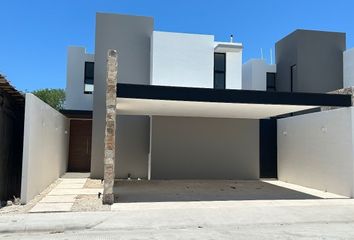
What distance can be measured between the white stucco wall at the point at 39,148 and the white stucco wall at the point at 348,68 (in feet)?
51.7

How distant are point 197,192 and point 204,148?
4729mm

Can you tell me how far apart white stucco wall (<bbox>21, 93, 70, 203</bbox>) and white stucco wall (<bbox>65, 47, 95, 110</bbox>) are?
530 centimetres

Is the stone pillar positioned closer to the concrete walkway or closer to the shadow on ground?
the shadow on ground

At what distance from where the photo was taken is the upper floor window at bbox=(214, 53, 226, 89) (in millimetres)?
19880

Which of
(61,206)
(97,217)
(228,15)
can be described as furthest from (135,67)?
(97,217)

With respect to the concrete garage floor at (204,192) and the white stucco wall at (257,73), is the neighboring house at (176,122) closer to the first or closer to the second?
the concrete garage floor at (204,192)

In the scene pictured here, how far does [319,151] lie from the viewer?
565 inches

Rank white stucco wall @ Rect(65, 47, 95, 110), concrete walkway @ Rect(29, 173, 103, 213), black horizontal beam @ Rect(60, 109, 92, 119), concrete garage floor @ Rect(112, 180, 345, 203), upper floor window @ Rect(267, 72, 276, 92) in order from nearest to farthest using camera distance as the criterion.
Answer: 1. concrete walkway @ Rect(29, 173, 103, 213)
2. concrete garage floor @ Rect(112, 180, 345, 203)
3. black horizontal beam @ Rect(60, 109, 92, 119)
4. white stucco wall @ Rect(65, 47, 95, 110)
5. upper floor window @ Rect(267, 72, 276, 92)

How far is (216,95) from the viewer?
1140cm

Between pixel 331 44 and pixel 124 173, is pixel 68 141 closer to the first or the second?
pixel 124 173

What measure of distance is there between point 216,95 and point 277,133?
7.98 meters

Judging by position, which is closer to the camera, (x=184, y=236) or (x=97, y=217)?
(x=184, y=236)

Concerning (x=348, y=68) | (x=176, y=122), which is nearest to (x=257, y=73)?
(x=348, y=68)

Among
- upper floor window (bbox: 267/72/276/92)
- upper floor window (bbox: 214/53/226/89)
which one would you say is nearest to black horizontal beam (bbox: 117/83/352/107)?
upper floor window (bbox: 214/53/226/89)
